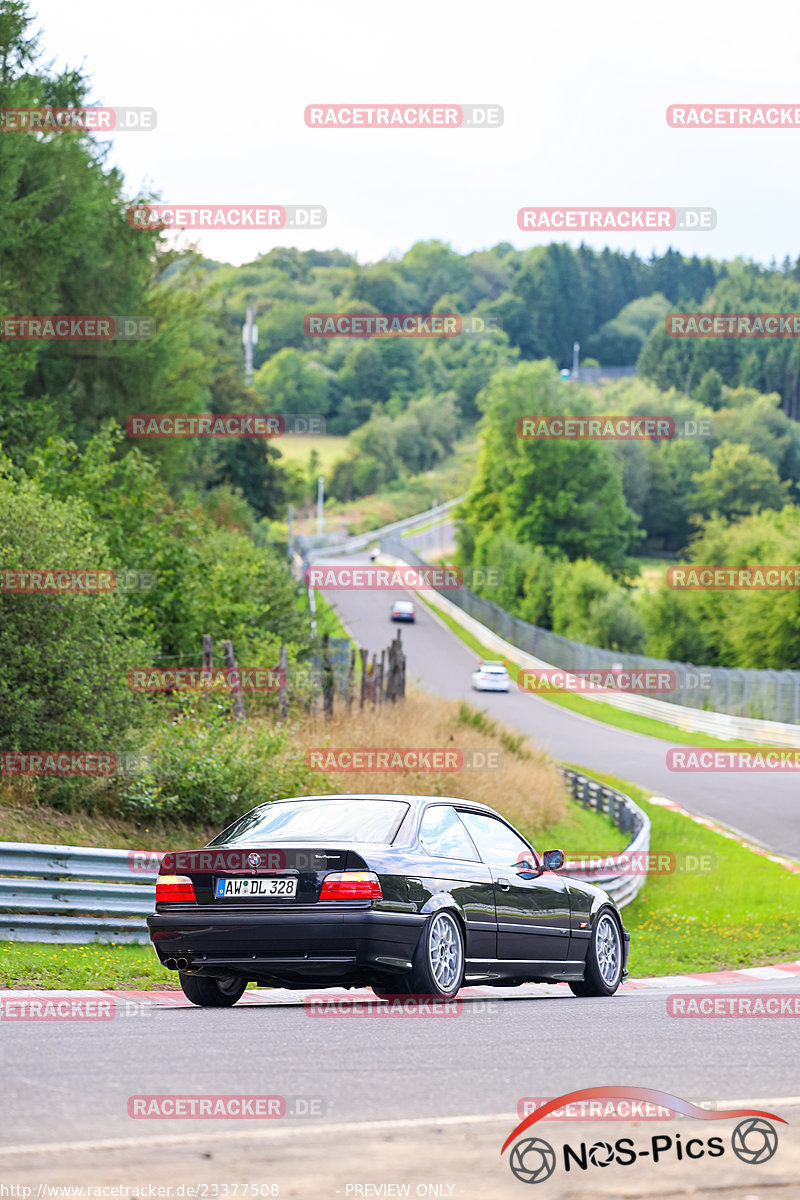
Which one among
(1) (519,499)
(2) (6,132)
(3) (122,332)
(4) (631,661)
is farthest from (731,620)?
(2) (6,132)

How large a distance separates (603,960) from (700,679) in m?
43.3

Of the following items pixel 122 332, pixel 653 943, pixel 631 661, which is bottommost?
pixel 631 661

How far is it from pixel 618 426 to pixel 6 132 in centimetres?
9384

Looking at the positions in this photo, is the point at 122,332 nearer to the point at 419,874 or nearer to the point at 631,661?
the point at 419,874

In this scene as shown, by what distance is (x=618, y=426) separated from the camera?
115375mm

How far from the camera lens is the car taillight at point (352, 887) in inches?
331

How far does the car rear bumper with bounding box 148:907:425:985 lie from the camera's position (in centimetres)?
833
